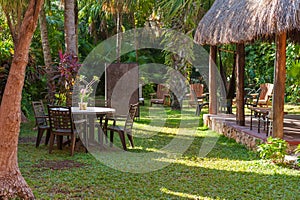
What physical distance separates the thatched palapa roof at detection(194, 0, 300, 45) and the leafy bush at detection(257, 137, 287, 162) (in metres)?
1.64

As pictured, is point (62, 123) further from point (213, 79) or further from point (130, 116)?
point (213, 79)

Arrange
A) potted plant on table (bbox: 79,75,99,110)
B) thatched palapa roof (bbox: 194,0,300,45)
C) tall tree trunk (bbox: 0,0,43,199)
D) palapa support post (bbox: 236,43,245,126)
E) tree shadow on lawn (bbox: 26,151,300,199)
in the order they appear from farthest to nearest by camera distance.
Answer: palapa support post (bbox: 236,43,245,126), potted plant on table (bbox: 79,75,99,110), thatched palapa roof (bbox: 194,0,300,45), tree shadow on lawn (bbox: 26,151,300,199), tall tree trunk (bbox: 0,0,43,199)

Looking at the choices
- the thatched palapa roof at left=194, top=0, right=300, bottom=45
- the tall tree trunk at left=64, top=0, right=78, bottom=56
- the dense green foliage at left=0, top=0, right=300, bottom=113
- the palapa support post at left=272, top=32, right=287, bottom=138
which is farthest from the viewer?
the dense green foliage at left=0, top=0, right=300, bottom=113

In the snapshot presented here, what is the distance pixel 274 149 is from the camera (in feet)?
20.4

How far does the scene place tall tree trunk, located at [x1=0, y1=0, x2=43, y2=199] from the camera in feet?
13.5

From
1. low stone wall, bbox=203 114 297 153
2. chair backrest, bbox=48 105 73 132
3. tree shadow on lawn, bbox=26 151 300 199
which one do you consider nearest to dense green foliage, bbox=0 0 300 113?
low stone wall, bbox=203 114 297 153

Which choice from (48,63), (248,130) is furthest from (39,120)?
(248,130)

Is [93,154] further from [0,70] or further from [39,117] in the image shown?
[0,70]

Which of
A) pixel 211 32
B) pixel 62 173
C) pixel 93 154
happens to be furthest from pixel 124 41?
pixel 62 173

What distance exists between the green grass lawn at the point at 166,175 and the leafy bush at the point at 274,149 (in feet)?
0.47

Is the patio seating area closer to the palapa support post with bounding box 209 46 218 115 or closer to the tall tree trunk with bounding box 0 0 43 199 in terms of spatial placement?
the palapa support post with bounding box 209 46 218 115

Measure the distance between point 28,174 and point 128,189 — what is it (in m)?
1.51

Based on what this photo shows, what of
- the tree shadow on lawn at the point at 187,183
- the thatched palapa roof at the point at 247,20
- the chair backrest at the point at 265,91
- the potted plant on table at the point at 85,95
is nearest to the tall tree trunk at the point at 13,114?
the tree shadow on lawn at the point at 187,183

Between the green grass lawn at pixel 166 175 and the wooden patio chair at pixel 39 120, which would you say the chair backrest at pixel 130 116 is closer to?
the green grass lawn at pixel 166 175
